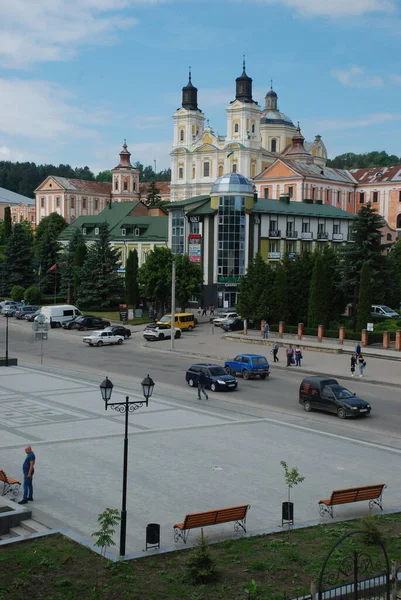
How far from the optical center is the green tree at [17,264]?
88750 millimetres

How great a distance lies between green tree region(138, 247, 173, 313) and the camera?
218 ft

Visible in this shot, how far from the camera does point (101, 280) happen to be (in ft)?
250

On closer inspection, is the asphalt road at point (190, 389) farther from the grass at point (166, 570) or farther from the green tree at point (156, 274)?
the grass at point (166, 570)

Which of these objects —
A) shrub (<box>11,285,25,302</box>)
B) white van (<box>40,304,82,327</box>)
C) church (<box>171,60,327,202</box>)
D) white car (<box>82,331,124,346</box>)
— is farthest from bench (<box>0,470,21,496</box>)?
church (<box>171,60,327,202</box>)

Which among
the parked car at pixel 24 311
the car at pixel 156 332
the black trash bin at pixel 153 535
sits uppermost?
the parked car at pixel 24 311

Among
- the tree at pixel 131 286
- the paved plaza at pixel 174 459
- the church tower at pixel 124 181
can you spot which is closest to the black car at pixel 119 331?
the tree at pixel 131 286

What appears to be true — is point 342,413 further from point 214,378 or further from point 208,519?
point 208,519

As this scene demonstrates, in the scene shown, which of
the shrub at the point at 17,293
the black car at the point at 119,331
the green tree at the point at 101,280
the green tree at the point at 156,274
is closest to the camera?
the black car at the point at 119,331

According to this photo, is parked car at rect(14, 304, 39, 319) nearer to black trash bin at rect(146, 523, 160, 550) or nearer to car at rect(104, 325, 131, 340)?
car at rect(104, 325, 131, 340)

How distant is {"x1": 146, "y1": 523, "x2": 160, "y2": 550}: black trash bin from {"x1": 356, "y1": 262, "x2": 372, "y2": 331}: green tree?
41.2m

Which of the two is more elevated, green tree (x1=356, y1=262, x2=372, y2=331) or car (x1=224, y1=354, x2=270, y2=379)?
green tree (x1=356, y1=262, x2=372, y2=331)

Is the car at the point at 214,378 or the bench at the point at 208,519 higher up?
the car at the point at 214,378

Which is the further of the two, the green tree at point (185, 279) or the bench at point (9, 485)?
the green tree at point (185, 279)

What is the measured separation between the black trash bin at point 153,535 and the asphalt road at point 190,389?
490 inches
